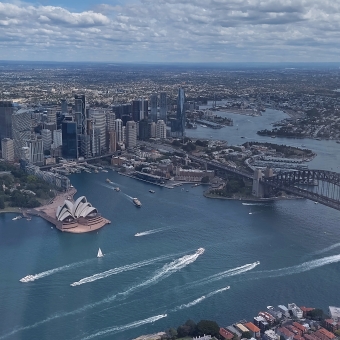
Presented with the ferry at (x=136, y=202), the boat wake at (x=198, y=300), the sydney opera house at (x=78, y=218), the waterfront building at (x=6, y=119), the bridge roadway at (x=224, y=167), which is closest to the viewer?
the boat wake at (x=198, y=300)

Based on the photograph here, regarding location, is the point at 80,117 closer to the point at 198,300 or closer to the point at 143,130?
the point at 143,130

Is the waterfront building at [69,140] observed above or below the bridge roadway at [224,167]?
above

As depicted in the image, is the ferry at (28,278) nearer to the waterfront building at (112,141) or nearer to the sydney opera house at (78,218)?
the sydney opera house at (78,218)

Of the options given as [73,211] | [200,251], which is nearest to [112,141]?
[73,211]

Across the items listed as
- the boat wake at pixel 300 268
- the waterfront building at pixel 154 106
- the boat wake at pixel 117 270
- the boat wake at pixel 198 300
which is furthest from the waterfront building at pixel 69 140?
the boat wake at pixel 198 300

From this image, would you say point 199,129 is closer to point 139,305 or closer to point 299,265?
point 299,265

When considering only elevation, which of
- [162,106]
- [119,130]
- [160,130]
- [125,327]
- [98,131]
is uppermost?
[162,106]

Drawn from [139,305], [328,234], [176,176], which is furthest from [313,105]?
[139,305]
